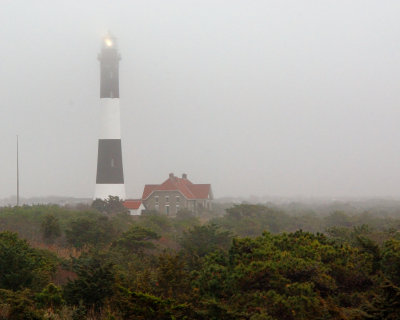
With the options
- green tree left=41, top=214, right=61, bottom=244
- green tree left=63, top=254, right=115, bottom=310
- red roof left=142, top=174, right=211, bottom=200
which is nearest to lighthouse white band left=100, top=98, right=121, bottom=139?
red roof left=142, top=174, right=211, bottom=200

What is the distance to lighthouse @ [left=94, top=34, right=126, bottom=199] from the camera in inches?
2105

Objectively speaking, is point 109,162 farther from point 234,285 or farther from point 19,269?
point 234,285

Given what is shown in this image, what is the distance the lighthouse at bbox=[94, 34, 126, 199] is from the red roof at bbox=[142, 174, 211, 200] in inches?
412

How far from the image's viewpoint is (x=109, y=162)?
5353 centimetres

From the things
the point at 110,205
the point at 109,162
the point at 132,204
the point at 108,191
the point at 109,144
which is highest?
the point at 109,144

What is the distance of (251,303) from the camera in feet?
40.1

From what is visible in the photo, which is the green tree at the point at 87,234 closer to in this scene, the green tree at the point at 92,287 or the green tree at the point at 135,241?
the green tree at the point at 135,241

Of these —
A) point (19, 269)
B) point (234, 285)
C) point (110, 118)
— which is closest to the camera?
point (234, 285)

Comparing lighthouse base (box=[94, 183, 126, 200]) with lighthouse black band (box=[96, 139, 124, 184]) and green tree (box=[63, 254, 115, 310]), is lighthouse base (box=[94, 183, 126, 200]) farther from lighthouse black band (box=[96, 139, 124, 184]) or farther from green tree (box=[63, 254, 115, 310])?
green tree (box=[63, 254, 115, 310])

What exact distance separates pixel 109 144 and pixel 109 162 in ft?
5.00

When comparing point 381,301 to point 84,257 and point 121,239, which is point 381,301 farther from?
point 121,239

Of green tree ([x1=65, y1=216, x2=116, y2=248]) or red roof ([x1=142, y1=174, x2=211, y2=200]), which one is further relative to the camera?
red roof ([x1=142, y1=174, x2=211, y2=200])

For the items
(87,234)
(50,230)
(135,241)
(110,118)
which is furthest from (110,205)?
(135,241)

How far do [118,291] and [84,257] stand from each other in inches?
247
